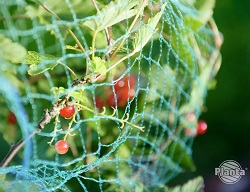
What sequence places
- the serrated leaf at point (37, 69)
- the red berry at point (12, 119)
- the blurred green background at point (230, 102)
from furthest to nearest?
the blurred green background at point (230, 102) → the red berry at point (12, 119) → the serrated leaf at point (37, 69)

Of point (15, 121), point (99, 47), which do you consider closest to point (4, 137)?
point (15, 121)

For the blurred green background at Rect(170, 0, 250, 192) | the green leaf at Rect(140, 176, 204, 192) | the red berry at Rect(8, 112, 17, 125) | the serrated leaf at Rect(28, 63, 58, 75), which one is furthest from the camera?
the blurred green background at Rect(170, 0, 250, 192)

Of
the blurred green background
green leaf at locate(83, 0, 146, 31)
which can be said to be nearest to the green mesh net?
green leaf at locate(83, 0, 146, 31)

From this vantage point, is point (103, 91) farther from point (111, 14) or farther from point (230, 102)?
point (230, 102)

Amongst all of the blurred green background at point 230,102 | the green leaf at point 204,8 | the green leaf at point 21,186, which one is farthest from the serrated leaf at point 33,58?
the blurred green background at point 230,102

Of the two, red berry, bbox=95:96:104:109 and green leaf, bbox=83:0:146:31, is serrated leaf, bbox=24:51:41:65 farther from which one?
red berry, bbox=95:96:104:109

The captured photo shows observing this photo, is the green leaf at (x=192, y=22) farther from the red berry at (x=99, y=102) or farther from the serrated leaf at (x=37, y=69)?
the serrated leaf at (x=37, y=69)

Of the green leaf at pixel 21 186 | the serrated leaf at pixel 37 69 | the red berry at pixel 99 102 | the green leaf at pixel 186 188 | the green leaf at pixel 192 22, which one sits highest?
the green leaf at pixel 192 22

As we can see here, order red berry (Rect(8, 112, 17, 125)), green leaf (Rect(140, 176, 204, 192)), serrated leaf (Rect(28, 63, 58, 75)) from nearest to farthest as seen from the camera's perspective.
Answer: serrated leaf (Rect(28, 63, 58, 75)) < green leaf (Rect(140, 176, 204, 192)) < red berry (Rect(8, 112, 17, 125))

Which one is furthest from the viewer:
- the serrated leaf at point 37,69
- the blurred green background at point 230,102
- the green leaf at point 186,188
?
the blurred green background at point 230,102
